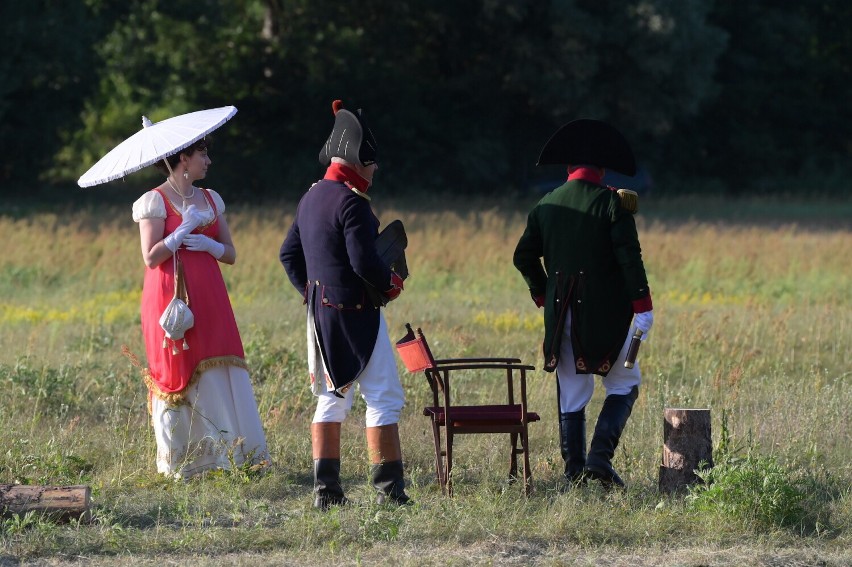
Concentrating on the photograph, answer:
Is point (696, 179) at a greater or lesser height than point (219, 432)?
greater

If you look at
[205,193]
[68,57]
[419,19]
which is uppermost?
[419,19]

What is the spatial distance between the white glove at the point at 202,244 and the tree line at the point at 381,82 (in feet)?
89.1

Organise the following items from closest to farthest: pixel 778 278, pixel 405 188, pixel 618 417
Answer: pixel 618 417
pixel 778 278
pixel 405 188

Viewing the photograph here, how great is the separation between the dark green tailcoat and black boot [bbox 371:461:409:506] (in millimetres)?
995

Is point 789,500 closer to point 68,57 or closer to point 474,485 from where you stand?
point 474,485

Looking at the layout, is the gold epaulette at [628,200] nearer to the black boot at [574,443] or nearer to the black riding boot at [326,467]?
the black boot at [574,443]

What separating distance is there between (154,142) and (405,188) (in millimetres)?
31043

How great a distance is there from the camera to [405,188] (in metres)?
37.8

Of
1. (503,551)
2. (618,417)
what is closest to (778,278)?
(618,417)

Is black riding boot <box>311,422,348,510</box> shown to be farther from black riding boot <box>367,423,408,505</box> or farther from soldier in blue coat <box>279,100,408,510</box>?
black riding boot <box>367,423,408,505</box>

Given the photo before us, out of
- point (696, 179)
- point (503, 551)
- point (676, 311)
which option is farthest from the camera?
point (696, 179)

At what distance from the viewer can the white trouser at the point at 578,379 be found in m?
6.67

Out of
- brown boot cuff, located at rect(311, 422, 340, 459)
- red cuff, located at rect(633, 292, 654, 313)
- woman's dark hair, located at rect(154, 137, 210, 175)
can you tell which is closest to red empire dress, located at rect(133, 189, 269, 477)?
woman's dark hair, located at rect(154, 137, 210, 175)

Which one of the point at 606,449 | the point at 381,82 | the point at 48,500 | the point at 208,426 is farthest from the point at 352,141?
the point at 381,82
